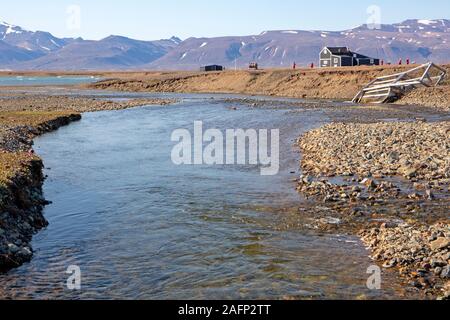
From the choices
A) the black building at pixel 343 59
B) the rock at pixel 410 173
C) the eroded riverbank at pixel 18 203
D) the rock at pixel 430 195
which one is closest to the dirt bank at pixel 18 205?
the eroded riverbank at pixel 18 203

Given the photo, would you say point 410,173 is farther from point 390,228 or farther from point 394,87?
point 394,87

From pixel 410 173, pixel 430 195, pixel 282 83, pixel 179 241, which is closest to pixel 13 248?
pixel 179 241

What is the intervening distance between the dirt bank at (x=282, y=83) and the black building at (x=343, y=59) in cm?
1985

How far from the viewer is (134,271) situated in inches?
498

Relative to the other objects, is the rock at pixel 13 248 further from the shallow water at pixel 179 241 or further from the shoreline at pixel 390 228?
the shallow water at pixel 179 241

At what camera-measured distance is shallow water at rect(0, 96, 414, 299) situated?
1159cm

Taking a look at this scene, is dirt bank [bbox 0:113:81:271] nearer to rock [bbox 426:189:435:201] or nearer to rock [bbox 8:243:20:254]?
rock [bbox 8:243:20:254]

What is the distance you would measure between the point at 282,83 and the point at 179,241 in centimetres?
8142

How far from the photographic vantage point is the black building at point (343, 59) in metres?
113

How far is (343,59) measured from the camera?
11412cm

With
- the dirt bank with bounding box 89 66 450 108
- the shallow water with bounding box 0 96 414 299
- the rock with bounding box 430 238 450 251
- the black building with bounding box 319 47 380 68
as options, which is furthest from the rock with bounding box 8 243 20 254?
the black building with bounding box 319 47 380 68
